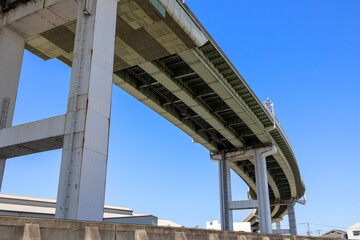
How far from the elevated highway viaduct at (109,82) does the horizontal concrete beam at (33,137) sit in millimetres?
50

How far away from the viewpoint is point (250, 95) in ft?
129

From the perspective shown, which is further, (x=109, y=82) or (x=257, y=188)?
(x=257, y=188)

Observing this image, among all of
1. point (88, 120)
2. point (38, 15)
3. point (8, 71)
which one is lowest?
point (88, 120)

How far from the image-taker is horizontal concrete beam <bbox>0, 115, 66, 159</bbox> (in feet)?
54.5

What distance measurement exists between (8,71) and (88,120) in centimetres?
846

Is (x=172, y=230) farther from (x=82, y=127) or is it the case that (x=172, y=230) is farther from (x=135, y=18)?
(x=135, y=18)

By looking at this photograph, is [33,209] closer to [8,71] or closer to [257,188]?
[8,71]

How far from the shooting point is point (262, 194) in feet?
156

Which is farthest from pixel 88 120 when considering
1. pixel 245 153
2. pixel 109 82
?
pixel 245 153

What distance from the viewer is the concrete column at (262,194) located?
46219 mm

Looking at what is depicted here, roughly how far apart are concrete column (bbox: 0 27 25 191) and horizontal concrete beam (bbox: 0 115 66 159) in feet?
5.54

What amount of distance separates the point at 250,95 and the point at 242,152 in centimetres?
1393

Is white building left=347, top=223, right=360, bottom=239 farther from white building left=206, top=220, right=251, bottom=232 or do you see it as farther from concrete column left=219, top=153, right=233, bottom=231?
concrete column left=219, top=153, right=233, bottom=231

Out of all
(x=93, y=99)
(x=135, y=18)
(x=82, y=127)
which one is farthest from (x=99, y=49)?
(x=135, y=18)
